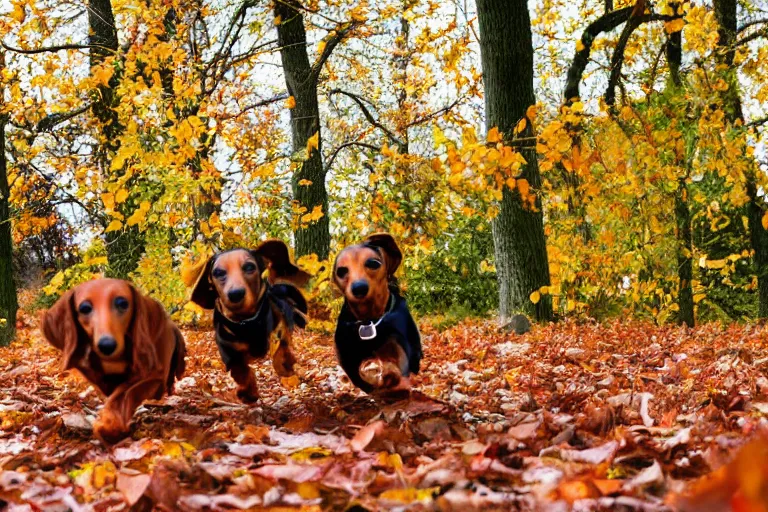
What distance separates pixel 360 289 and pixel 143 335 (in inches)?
40.1

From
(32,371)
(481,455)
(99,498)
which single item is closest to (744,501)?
(481,455)

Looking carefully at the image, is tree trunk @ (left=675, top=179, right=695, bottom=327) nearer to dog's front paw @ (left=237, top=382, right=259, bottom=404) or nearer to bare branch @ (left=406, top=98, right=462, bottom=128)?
bare branch @ (left=406, top=98, right=462, bottom=128)

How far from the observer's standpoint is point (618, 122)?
8.48 metres

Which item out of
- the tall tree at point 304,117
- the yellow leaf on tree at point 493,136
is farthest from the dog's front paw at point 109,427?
the tall tree at point 304,117

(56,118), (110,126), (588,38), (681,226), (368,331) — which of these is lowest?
(368,331)

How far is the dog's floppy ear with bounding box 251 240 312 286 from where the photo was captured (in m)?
4.34

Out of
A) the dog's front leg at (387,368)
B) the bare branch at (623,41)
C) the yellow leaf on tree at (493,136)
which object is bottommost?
the dog's front leg at (387,368)

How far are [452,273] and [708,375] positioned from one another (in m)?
11.1

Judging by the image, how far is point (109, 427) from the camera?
11.0 ft

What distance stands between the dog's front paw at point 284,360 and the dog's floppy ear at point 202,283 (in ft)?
1.51

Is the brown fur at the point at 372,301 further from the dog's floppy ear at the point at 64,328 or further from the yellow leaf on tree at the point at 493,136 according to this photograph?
the yellow leaf on tree at the point at 493,136

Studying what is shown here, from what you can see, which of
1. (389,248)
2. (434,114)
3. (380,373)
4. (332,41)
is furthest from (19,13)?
(434,114)

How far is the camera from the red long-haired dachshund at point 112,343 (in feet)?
11.0

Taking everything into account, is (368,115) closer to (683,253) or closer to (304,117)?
(304,117)
